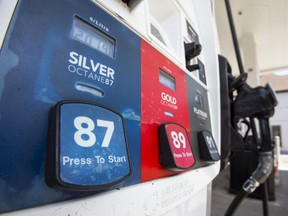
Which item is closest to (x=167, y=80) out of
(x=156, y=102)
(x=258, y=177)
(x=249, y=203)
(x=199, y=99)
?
(x=156, y=102)

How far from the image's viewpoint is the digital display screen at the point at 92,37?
0.26m

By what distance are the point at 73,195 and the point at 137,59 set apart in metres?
0.24

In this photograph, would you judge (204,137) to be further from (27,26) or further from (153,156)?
(27,26)

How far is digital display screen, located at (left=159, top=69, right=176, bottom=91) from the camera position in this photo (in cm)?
42

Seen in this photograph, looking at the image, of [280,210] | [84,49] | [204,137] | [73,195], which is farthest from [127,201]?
[280,210]

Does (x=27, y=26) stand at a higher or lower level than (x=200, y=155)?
higher

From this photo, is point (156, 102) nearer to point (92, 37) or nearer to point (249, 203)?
point (92, 37)

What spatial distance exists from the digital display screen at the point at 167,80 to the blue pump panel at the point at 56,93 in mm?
130

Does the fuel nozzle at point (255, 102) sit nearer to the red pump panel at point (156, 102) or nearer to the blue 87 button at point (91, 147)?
the red pump panel at point (156, 102)

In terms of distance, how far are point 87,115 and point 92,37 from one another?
0.12 meters

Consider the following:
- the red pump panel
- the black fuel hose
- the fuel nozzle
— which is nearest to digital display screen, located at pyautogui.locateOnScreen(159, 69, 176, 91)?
the red pump panel

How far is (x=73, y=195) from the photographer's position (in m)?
0.21

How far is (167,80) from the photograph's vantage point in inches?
17.6

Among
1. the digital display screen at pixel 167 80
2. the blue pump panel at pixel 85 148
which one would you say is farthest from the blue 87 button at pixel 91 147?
the digital display screen at pixel 167 80
